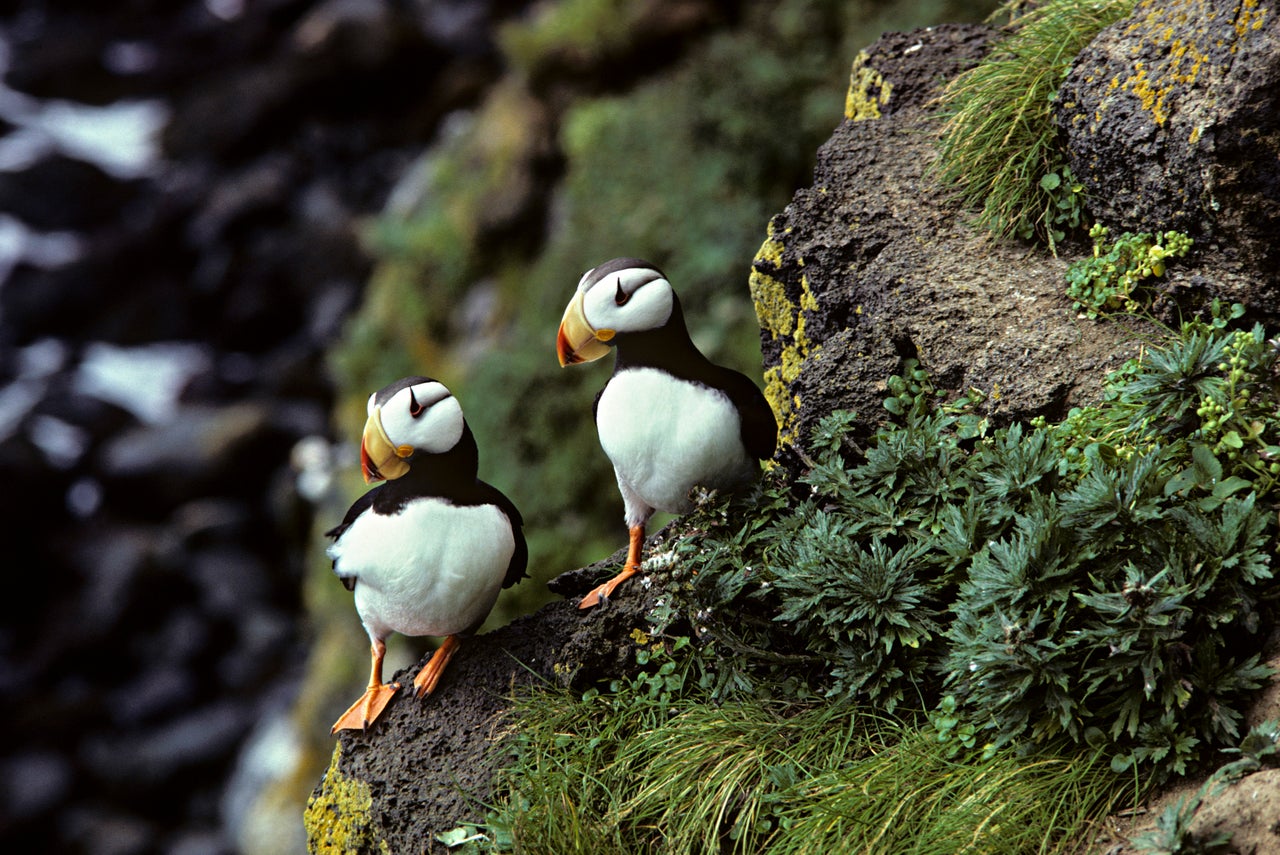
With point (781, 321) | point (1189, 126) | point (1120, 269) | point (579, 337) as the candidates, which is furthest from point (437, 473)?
point (1189, 126)

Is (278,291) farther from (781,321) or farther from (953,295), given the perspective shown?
(953,295)

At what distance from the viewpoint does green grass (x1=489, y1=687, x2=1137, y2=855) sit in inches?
91.1

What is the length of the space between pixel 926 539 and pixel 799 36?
18.7ft

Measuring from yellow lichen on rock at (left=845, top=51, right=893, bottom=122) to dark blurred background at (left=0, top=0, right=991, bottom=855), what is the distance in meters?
2.53

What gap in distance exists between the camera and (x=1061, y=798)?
229cm

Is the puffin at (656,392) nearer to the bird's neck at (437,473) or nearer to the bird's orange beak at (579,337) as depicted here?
the bird's orange beak at (579,337)

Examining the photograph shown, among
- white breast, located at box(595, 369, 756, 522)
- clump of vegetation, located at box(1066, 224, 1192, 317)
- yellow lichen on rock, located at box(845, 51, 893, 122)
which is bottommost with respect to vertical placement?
clump of vegetation, located at box(1066, 224, 1192, 317)

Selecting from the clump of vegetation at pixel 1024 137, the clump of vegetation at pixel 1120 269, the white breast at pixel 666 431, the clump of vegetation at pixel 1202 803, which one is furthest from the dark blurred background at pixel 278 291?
the clump of vegetation at pixel 1202 803

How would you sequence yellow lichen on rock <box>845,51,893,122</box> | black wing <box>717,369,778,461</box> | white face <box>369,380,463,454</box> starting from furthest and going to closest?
yellow lichen on rock <box>845,51,893,122</box> → black wing <box>717,369,778,461</box> → white face <box>369,380,463,454</box>

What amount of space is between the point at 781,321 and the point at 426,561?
1364 millimetres

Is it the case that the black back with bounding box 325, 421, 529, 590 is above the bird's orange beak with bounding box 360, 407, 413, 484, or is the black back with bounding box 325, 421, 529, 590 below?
below

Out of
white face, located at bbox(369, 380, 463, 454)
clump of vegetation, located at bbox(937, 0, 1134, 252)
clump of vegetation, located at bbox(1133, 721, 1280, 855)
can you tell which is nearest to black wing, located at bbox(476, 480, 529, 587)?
white face, located at bbox(369, 380, 463, 454)

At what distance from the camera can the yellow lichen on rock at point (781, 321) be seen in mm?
3279

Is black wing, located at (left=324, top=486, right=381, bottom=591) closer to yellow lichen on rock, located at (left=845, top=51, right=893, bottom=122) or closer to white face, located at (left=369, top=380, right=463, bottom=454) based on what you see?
white face, located at (left=369, top=380, right=463, bottom=454)
